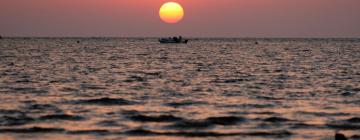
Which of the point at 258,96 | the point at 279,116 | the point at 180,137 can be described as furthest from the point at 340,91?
the point at 180,137

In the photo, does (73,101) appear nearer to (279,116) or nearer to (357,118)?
(279,116)

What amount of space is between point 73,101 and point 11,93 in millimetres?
4755

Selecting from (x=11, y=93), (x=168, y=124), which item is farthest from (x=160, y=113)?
(x=11, y=93)

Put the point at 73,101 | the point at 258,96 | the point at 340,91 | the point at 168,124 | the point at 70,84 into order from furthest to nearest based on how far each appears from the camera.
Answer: the point at 70,84
the point at 340,91
the point at 258,96
the point at 73,101
the point at 168,124

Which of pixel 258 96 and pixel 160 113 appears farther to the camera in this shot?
pixel 258 96

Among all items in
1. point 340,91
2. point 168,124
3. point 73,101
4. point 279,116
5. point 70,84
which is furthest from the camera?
point 70,84

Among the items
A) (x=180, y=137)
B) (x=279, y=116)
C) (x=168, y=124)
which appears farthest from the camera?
(x=279, y=116)

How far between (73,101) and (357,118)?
1230cm

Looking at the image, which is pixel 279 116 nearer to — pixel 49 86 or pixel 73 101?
pixel 73 101

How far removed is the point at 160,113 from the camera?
24.2 m

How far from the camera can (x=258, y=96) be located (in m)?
30.5

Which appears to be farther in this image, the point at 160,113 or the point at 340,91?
the point at 340,91

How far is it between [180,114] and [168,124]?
2.27 metres

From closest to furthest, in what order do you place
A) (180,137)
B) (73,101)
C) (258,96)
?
(180,137)
(73,101)
(258,96)
